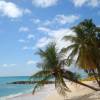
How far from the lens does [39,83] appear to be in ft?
82.7

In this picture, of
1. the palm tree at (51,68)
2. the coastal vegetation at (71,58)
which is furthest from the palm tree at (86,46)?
the palm tree at (51,68)

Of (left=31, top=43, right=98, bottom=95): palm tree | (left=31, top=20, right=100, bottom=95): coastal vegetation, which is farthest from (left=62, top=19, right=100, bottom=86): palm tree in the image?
(left=31, top=43, right=98, bottom=95): palm tree

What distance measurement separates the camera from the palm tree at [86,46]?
29016 mm

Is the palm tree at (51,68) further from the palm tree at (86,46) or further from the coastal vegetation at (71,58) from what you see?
the palm tree at (86,46)

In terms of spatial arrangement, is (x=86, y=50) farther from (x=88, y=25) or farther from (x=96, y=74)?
(x=96, y=74)

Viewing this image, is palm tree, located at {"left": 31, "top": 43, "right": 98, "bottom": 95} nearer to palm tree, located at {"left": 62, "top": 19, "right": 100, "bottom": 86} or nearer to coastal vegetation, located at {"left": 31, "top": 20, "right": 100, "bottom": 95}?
coastal vegetation, located at {"left": 31, "top": 20, "right": 100, "bottom": 95}

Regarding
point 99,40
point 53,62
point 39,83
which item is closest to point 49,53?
point 53,62

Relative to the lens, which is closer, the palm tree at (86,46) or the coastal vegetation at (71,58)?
the coastal vegetation at (71,58)

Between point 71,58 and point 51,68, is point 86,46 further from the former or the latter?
point 51,68

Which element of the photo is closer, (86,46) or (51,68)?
(51,68)

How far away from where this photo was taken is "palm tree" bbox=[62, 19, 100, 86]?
2902cm

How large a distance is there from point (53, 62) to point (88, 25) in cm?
781

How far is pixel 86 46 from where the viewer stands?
29.4m

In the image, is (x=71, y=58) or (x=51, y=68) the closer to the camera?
(x=51, y=68)
